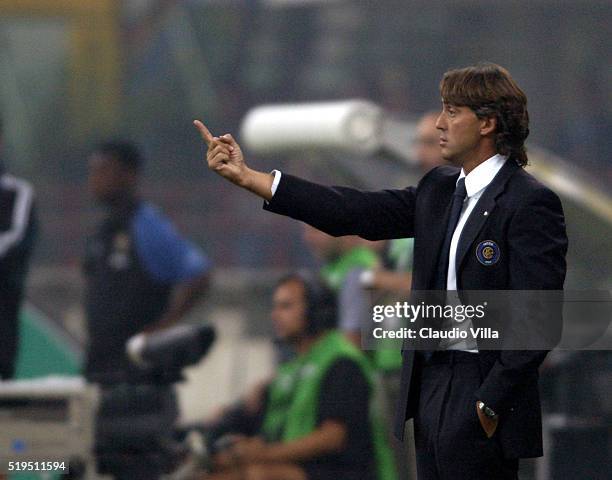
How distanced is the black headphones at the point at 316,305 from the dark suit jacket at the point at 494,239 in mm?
2178

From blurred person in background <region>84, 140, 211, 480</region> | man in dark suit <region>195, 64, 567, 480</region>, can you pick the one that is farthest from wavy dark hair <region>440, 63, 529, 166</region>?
blurred person in background <region>84, 140, 211, 480</region>

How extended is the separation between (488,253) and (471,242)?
4cm

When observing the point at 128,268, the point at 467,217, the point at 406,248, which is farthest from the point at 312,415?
the point at 467,217

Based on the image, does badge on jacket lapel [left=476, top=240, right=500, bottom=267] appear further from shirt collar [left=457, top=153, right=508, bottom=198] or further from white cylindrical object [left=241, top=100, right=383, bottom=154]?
white cylindrical object [left=241, top=100, right=383, bottom=154]

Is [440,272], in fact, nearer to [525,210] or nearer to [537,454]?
[525,210]

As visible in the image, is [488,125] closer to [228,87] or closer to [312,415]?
[312,415]

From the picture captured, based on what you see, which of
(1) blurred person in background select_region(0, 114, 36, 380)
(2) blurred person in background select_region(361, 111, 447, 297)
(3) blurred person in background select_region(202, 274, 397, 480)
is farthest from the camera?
(1) blurred person in background select_region(0, 114, 36, 380)

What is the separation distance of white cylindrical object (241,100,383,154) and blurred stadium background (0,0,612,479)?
0.73ft

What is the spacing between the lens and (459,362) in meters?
2.84

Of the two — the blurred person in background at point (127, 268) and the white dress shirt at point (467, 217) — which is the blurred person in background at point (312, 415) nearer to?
the blurred person in background at point (127, 268)

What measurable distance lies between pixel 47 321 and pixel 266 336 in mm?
906

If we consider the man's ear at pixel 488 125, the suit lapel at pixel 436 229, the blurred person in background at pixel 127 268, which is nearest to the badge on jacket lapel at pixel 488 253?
the suit lapel at pixel 436 229

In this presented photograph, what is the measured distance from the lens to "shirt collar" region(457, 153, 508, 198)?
2.89 metres

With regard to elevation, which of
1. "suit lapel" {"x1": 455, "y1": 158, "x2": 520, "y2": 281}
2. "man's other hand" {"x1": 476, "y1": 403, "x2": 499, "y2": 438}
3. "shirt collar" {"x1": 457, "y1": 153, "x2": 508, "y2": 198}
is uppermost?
"shirt collar" {"x1": 457, "y1": 153, "x2": 508, "y2": 198}
